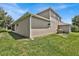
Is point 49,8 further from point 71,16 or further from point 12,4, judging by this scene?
point 12,4

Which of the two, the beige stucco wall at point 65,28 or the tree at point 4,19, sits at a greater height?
the tree at point 4,19

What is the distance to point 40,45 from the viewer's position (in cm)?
386

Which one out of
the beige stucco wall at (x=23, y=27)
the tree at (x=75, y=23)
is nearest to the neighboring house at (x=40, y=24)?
the beige stucco wall at (x=23, y=27)

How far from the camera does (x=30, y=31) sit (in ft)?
12.8

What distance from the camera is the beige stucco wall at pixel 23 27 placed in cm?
390

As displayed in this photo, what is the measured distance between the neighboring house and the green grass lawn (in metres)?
0.12

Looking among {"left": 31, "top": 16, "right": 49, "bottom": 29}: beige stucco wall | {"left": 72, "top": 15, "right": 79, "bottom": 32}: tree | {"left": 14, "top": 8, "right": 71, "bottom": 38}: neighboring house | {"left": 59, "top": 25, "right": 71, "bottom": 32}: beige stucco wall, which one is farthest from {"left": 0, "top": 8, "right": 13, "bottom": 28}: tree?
{"left": 72, "top": 15, "right": 79, "bottom": 32}: tree

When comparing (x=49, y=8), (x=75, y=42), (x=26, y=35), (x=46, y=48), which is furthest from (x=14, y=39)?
(x=75, y=42)

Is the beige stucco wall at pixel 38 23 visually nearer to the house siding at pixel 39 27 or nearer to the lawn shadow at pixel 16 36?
the house siding at pixel 39 27

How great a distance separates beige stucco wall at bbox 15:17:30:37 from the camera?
12.8 ft

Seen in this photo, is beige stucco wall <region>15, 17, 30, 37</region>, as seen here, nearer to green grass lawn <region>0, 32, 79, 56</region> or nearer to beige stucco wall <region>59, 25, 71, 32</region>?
green grass lawn <region>0, 32, 79, 56</region>

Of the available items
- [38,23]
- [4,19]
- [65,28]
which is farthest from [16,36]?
[65,28]

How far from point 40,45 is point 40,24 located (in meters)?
0.45

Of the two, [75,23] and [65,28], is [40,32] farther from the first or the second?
[75,23]
